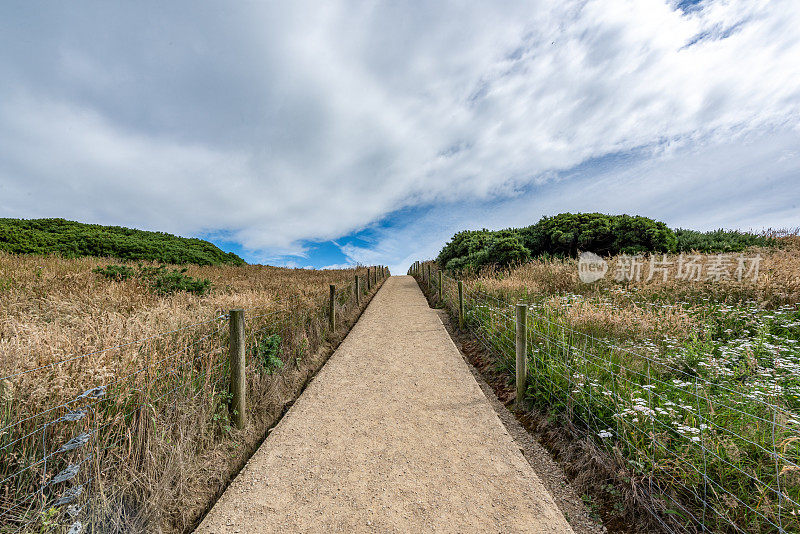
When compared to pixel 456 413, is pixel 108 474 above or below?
above

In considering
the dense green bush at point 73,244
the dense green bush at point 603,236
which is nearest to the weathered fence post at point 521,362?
the dense green bush at point 603,236

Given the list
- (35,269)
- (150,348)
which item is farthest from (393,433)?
(35,269)

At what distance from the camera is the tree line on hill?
47.8ft

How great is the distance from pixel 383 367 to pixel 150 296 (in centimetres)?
593

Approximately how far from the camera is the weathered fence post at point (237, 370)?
3609 mm

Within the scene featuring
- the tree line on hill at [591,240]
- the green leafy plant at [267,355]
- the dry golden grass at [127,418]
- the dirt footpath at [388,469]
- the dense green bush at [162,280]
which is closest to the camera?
the dry golden grass at [127,418]

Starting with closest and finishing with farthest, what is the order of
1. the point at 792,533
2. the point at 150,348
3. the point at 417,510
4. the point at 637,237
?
1. the point at 792,533
2. the point at 417,510
3. the point at 150,348
4. the point at 637,237

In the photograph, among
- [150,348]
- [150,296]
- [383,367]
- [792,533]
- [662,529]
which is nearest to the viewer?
[792,533]

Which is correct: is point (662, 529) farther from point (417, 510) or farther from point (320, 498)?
point (320, 498)

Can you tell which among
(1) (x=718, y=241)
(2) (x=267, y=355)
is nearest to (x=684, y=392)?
(2) (x=267, y=355)

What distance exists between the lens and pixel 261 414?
3941 mm

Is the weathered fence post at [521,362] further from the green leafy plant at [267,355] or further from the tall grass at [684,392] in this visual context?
the green leafy plant at [267,355]

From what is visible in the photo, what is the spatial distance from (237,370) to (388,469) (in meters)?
2.12

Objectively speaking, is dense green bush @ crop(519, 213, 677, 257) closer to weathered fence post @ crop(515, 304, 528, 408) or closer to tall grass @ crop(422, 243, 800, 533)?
tall grass @ crop(422, 243, 800, 533)
